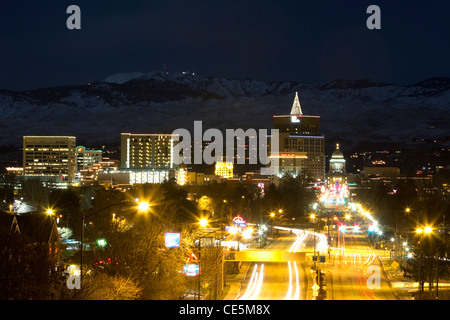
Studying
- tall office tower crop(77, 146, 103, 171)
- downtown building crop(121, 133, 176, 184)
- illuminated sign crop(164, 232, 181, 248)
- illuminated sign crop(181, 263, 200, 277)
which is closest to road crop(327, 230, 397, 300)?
illuminated sign crop(181, 263, 200, 277)

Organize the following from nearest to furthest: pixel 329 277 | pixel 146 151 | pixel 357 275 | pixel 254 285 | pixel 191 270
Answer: pixel 191 270 → pixel 254 285 → pixel 329 277 → pixel 357 275 → pixel 146 151

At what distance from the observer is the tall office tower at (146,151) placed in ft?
634

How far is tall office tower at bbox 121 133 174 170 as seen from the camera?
193250 mm

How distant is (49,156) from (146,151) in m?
34.9

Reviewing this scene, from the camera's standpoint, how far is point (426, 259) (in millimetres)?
33094

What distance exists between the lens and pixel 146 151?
636ft

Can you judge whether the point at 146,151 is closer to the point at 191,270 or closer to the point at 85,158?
the point at 85,158

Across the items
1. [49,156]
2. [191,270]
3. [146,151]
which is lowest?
[191,270]

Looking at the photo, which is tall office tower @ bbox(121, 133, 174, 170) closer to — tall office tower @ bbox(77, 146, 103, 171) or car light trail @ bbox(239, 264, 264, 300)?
tall office tower @ bbox(77, 146, 103, 171)

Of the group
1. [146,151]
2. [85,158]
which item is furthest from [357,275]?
[146,151]

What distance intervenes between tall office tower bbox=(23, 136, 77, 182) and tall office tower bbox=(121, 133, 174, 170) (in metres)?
26.6

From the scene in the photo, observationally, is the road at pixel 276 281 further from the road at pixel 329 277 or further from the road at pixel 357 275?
the road at pixel 357 275
